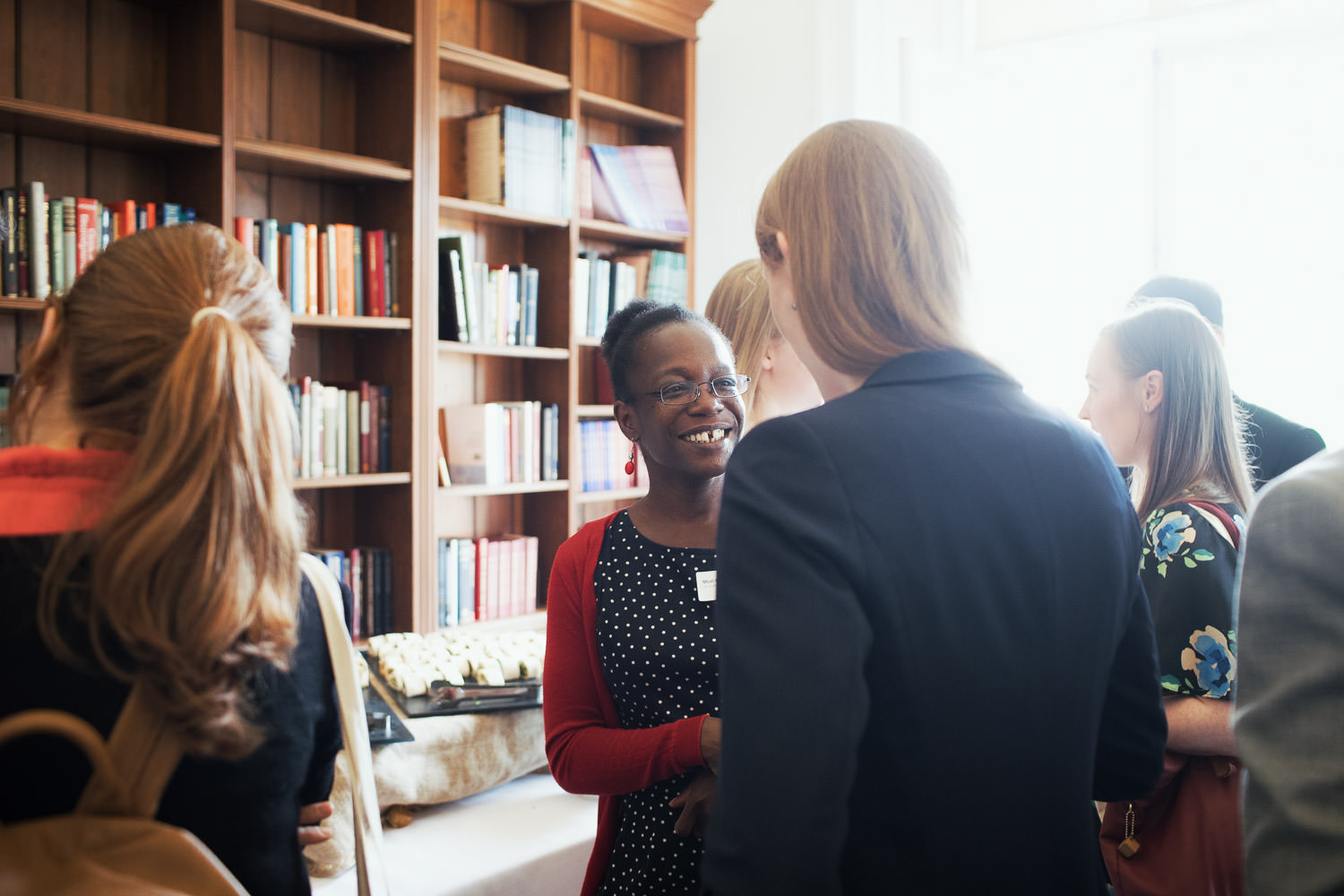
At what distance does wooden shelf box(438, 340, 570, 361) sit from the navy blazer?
8.43 feet

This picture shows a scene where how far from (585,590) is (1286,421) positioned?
191cm

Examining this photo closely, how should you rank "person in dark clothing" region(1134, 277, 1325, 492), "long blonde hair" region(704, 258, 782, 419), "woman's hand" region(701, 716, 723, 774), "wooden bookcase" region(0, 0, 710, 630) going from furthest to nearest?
"wooden bookcase" region(0, 0, 710, 630), "person in dark clothing" region(1134, 277, 1325, 492), "long blonde hair" region(704, 258, 782, 419), "woman's hand" region(701, 716, 723, 774)

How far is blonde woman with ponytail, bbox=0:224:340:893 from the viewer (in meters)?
0.75

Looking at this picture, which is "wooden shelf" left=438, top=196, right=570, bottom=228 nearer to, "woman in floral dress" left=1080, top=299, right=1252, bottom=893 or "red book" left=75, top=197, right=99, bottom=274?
"red book" left=75, top=197, right=99, bottom=274

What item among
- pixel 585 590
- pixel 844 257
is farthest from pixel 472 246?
pixel 844 257

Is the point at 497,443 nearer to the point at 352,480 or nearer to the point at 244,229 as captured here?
the point at 352,480

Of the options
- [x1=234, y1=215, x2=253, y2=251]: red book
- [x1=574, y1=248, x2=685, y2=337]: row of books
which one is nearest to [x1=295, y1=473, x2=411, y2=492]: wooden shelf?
[x1=234, y1=215, x2=253, y2=251]: red book

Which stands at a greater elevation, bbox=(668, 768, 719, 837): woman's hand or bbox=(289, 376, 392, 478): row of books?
bbox=(289, 376, 392, 478): row of books

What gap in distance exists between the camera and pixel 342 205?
3258 mm

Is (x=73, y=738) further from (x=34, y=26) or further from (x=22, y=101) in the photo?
(x=34, y=26)

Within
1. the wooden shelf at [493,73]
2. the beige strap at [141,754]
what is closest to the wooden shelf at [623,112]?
the wooden shelf at [493,73]

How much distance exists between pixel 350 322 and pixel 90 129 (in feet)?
2.64

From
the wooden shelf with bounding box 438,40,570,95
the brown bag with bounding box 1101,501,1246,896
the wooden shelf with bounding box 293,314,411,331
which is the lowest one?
the brown bag with bounding box 1101,501,1246,896

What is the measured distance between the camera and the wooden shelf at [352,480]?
9.46 ft
